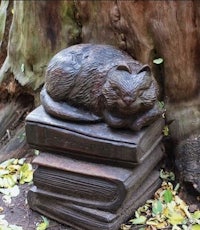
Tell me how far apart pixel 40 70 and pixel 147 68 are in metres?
0.89

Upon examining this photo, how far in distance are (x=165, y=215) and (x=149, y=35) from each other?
0.81 meters

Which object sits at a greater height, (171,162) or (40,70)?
(40,70)

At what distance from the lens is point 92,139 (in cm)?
210


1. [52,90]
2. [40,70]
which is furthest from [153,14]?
[40,70]

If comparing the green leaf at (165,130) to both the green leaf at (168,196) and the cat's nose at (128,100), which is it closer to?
the green leaf at (168,196)

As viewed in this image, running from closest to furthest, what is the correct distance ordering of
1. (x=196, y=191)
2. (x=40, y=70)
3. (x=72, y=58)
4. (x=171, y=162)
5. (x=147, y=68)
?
(x=147, y=68) → (x=72, y=58) → (x=196, y=191) → (x=171, y=162) → (x=40, y=70)

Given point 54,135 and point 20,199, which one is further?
point 20,199

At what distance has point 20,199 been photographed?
8.08ft

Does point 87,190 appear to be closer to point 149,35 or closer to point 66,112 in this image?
point 66,112

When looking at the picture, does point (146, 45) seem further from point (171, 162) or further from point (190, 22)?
point (171, 162)

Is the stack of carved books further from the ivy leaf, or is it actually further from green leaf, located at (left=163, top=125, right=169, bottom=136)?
green leaf, located at (left=163, top=125, right=169, bottom=136)

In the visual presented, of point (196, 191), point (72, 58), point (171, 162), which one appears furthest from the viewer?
point (171, 162)

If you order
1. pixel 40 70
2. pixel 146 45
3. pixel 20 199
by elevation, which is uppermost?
pixel 146 45

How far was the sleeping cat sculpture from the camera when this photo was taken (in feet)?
6.59
